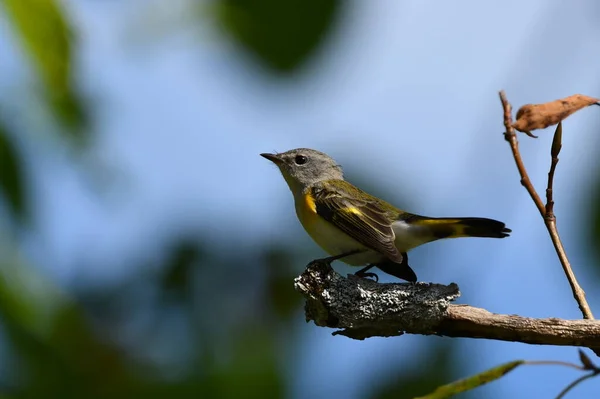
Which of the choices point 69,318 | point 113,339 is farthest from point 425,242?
point 69,318

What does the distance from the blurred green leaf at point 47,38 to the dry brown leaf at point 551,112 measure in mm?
1442

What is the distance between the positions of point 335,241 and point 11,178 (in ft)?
6.75

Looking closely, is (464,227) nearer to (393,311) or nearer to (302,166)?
(393,311)

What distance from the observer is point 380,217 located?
4234 mm

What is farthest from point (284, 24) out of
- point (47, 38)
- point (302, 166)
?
point (302, 166)

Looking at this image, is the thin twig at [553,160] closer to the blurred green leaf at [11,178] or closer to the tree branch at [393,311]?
the tree branch at [393,311]

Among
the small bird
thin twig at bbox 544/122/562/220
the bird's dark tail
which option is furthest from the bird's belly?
thin twig at bbox 544/122/562/220

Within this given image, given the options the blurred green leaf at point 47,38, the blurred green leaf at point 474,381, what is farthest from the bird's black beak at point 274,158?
the blurred green leaf at point 474,381

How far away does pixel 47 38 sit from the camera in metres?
2.26

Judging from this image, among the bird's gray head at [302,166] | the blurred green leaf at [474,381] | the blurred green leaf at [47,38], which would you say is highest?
the bird's gray head at [302,166]

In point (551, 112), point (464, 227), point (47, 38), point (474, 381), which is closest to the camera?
point (474, 381)

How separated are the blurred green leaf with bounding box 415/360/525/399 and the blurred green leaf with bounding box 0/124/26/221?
156 centimetres

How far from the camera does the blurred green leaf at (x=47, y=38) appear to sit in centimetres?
214

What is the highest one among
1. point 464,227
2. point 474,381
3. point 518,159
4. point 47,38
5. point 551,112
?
point 47,38
